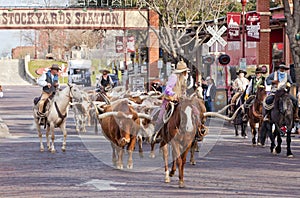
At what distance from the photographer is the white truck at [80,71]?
8169 centimetres

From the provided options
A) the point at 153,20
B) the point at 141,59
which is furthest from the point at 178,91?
the point at 141,59

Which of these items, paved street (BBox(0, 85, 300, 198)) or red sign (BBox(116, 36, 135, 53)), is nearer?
paved street (BBox(0, 85, 300, 198))

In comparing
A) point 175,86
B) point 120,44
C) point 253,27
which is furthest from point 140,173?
point 120,44

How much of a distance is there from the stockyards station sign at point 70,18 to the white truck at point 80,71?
28.3 m

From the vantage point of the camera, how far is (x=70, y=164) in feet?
61.2

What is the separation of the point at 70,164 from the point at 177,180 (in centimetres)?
368

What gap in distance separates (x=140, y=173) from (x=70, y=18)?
3578 cm

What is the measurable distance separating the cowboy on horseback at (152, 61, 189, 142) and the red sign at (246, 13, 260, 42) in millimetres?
21096

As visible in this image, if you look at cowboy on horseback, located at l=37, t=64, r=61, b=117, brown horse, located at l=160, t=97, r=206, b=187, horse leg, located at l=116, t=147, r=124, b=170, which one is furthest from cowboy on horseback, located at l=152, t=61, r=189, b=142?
cowboy on horseback, located at l=37, t=64, r=61, b=117

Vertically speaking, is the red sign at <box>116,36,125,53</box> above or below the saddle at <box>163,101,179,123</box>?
above

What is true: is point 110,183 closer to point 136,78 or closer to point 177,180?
point 177,180

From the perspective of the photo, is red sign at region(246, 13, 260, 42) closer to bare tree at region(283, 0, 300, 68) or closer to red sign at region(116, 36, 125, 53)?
bare tree at region(283, 0, 300, 68)

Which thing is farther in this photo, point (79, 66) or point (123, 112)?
point (79, 66)

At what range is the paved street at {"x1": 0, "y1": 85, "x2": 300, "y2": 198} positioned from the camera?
565 inches
